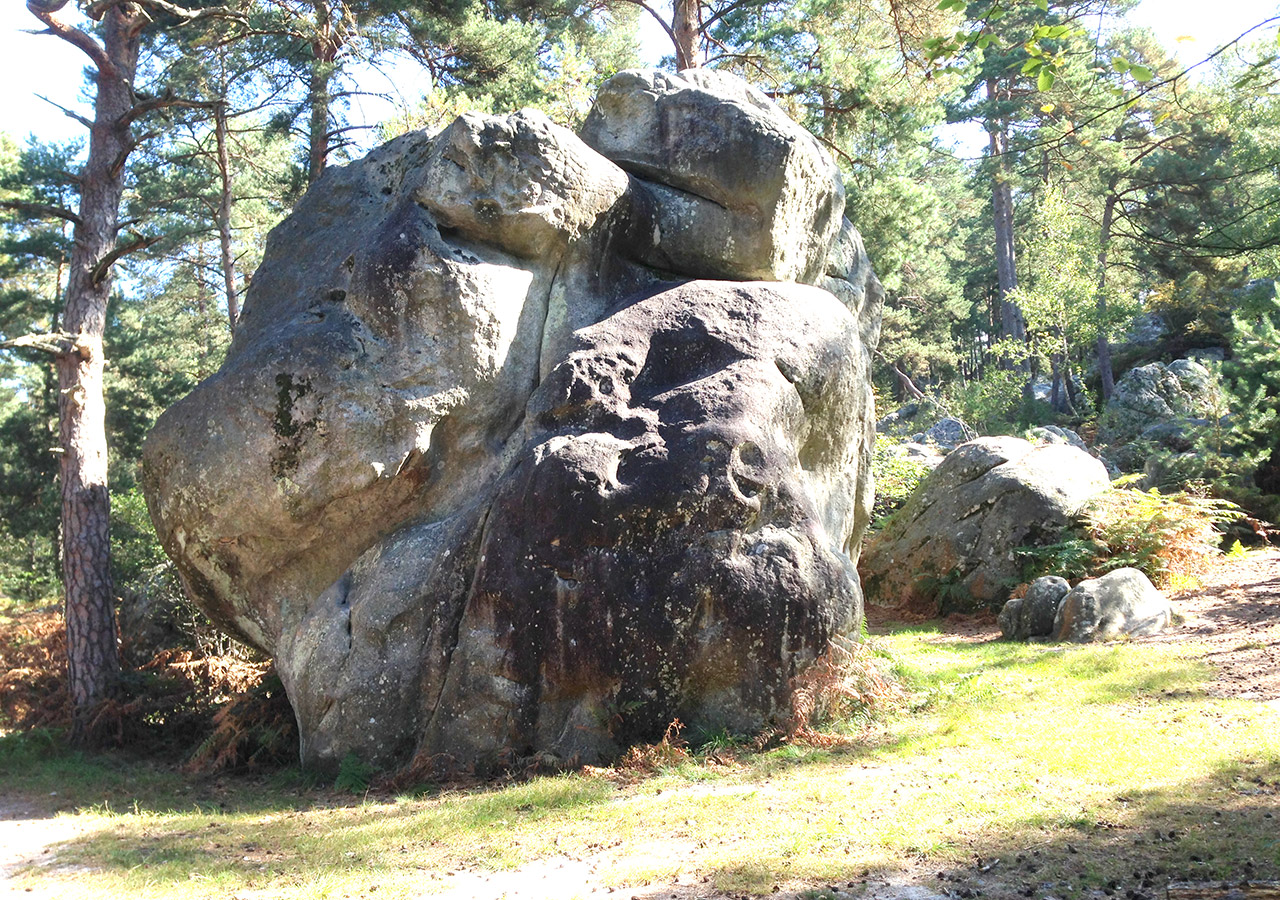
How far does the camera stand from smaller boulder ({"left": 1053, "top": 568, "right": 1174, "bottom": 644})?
9.64 meters

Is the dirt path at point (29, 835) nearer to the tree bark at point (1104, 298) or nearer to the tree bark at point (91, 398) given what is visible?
the tree bark at point (91, 398)

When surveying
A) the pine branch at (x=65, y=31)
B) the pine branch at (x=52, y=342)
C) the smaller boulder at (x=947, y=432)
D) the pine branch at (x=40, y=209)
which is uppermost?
the pine branch at (x=65, y=31)

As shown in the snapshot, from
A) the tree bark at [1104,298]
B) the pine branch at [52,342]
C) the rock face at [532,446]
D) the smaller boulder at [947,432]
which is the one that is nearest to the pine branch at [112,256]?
the pine branch at [52,342]

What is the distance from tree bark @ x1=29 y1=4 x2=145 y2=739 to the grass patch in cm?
191

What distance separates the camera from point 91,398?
1020 centimetres

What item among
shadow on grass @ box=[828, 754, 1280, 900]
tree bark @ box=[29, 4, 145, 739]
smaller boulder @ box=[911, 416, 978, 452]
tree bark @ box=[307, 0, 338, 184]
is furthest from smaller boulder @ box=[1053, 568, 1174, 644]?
smaller boulder @ box=[911, 416, 978, 452]

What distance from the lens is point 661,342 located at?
870 cm

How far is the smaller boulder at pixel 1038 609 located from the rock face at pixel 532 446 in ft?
7.51

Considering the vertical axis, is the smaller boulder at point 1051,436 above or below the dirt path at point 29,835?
above

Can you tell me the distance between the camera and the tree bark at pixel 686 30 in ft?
54.8

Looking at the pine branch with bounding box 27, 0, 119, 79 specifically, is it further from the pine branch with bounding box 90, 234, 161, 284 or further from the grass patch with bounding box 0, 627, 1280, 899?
the grass patch with bounding box 0, 627, 1280, 899

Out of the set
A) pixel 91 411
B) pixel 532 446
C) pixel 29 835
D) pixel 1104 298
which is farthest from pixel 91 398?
pixel 1104 298

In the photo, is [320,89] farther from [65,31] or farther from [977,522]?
[977,522]

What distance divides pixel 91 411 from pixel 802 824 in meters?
8.41
